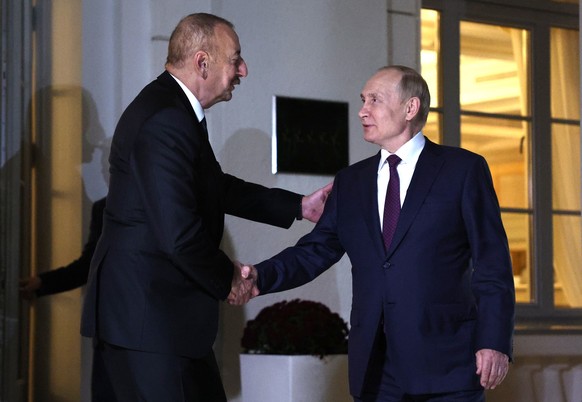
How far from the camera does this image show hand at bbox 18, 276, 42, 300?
495cm

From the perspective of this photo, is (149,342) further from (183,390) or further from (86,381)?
(86,381)

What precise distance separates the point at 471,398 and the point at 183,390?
0.82m

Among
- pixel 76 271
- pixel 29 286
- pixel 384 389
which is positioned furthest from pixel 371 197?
pixel 29 286

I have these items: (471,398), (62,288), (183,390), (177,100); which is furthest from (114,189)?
(62,288)

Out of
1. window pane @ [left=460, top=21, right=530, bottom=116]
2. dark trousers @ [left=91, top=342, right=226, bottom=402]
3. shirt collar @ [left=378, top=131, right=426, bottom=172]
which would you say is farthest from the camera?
window pane @ [left=460, top=21, right=530, bottom=116]

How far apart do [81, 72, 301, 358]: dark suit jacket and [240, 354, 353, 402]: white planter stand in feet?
4.90

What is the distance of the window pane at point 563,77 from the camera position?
7.58m

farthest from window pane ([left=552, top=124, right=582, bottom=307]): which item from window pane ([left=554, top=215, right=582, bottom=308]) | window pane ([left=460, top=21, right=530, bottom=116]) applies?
window pane ([left=460, top=21, right=530, bottom=116])

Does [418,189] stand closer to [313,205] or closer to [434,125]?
[313,205]

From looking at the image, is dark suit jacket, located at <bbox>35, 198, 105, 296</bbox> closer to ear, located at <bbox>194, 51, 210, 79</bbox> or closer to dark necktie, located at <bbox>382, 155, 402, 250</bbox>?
ear, located at <bbox>194, 51, 210, 79</bbox>

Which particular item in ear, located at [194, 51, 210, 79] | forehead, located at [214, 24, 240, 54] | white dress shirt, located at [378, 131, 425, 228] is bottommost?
white dress shirt, located at [378, 131, 425, 228]

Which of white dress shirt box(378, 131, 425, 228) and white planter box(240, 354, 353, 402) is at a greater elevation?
white dress shirt box(378, 131, 425, 228)

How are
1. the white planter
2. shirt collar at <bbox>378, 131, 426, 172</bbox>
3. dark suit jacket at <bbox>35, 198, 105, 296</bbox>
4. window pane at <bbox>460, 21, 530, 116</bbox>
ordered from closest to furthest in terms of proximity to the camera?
shirt collar at <bbox>378, 131, 426, 172</bbox> → the white planter → dark suit jacket at <bbox>35, 198, 105, 296</bbox> → window pane at <bbox>460, 21, 530, 116</bbox>

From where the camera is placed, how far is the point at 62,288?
495 centimetres
